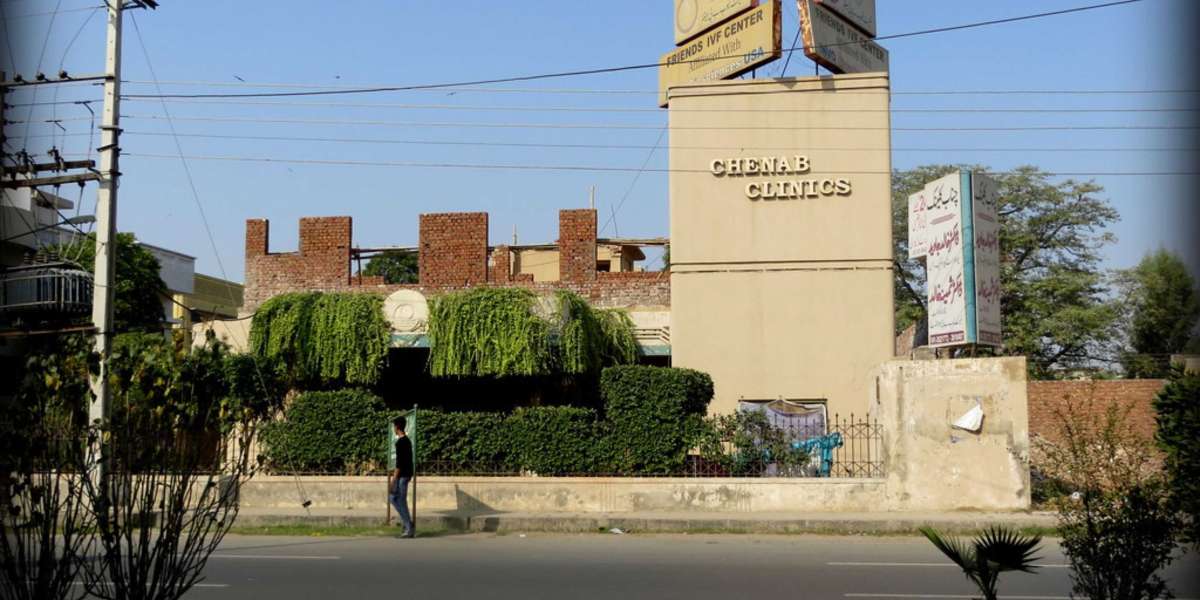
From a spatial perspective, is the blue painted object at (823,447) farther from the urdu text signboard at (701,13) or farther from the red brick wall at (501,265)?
the urdu text signboard at (701,13)

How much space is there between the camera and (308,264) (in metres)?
26.6

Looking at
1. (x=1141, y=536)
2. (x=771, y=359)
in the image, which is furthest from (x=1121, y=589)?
(x=771, y=359)

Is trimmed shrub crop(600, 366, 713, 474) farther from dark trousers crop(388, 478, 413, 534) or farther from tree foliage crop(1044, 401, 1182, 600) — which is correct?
tree foliage crop(1044, 401, 1182, 600)

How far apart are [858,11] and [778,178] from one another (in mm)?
5180

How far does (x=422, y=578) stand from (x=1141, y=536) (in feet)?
24.7

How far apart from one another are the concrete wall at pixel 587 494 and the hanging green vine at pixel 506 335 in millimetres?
4253

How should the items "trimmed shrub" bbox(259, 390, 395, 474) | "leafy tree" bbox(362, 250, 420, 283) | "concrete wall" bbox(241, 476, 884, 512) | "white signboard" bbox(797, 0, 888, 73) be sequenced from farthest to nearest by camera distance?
1. "leafy tree" bbox(362, 250, 420, 283)
2. "white signboard" bbox(797, 0, 888, 73)
3. "trimmed shrub" bbox(259, 390, 395, 474)
4. "concrete wall" bbox(241, 476, 884, 512)

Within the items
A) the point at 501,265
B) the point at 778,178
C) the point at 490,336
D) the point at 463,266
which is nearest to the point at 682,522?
the point at 490,336

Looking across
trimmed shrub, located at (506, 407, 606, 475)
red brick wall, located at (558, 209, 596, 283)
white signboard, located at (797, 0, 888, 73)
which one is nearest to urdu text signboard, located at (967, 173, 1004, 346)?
trimmed shrub, located at (506, 407, 606, 475)

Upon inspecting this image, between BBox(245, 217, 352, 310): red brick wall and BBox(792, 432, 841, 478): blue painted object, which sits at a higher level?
BBox(245, 217, 352, 310): red brick wall

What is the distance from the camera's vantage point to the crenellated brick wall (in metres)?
25.6

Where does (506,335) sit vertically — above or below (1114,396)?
above

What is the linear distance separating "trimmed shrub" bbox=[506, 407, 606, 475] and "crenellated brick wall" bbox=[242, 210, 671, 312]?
639cm

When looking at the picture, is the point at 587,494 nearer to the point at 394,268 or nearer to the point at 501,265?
the point at 501,265
